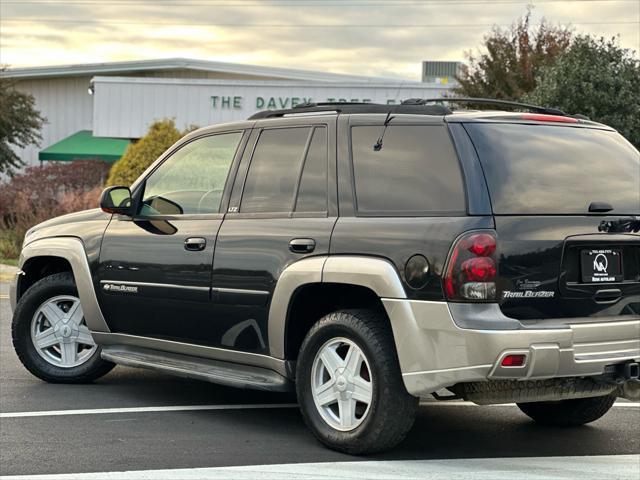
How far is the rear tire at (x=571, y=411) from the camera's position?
699cm

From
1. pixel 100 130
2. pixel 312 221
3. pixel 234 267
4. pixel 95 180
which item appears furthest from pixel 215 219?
pixel 100 130

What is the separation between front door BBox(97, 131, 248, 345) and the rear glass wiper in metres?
2.43

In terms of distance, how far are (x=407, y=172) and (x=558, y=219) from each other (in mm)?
882

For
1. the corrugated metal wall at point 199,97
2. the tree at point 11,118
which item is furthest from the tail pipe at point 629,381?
the tree at point 11,118

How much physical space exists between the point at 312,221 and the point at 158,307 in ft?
4.85

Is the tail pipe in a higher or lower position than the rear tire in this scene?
higher

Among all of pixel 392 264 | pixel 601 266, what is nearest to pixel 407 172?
pixel 392 264

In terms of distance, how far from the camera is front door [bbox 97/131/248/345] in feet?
22.9

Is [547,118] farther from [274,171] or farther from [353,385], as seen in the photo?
[353,385]

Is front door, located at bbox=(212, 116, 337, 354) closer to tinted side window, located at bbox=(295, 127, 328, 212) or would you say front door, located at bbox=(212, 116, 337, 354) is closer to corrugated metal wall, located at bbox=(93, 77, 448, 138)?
tinted side window, located at bbox=(295, 127, 328, 212)

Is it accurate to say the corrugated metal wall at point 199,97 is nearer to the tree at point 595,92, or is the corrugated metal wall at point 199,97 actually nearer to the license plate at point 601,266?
the tree at point 595,92

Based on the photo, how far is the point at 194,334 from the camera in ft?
23.1

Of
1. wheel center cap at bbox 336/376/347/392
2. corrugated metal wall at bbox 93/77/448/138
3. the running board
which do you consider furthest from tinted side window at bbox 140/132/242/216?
corrugated metal wall at bbox 93/77/448/138

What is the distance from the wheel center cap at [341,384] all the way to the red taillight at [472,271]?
0.87 m
